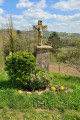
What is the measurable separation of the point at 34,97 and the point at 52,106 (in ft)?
2.05

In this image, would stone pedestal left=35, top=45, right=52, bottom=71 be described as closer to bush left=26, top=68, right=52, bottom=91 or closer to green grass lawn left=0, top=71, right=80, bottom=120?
bush left=26, top=68, right=52, bottom=91

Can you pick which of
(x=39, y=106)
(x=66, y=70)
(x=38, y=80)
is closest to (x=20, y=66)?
(x=38, y=80)

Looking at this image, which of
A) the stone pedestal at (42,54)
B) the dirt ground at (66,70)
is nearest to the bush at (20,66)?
the stone pedestal at (42,54)

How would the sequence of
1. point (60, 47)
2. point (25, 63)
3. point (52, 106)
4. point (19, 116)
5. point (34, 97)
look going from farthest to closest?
point (60, 47) → point (25, 63) → point (34, 97) → point (52, 106) → point (19, 116)

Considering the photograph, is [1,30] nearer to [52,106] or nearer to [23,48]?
[23,48]

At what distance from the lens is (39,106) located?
9.76 feet

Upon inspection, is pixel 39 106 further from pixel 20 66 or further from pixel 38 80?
pixel 20 66

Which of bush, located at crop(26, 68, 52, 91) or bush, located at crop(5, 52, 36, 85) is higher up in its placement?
bush, located at crop(5, 52, 36, 85)

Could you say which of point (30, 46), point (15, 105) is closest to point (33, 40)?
point (30, 46)

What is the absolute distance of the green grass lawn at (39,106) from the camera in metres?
2.61

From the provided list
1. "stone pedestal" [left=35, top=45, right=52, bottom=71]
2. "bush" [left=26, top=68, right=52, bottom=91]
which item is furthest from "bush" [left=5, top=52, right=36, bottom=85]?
"stone pedestal" [left=35, top=45, right=52, bottom=71]

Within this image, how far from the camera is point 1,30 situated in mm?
12359

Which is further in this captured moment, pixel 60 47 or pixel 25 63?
pixel 60 47

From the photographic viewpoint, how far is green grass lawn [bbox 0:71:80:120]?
8.55ft
